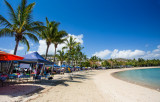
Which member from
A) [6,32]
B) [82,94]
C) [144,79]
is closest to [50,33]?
[6,32]

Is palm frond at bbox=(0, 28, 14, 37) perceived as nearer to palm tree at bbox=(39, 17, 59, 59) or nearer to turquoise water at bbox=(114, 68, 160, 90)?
palm tree at bbox=(39, 17, 59, 59)

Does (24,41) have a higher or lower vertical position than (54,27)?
lower

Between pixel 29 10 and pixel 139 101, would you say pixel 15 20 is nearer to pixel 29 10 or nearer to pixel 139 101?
pixel 29 10

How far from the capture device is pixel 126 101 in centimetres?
539

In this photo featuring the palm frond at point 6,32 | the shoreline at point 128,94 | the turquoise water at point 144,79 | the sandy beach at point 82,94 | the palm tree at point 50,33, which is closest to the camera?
the sandy beach at point 82,94

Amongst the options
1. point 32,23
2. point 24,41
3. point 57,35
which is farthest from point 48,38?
point 32,23

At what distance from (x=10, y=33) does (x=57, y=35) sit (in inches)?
265

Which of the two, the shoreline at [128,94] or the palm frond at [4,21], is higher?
the palm frond at [4,21]

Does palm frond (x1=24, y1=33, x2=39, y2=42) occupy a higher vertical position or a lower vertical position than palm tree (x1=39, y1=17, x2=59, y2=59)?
lower

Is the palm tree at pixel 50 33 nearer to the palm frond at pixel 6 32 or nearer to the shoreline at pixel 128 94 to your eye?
the palm frond at pixel 6 32

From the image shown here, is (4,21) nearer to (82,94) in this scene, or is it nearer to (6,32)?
(6,32)

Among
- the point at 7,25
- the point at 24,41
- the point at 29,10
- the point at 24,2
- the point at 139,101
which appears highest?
the point at 24,2

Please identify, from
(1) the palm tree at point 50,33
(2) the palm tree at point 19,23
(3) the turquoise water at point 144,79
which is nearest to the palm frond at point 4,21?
(2) the palm tree at point 19,23

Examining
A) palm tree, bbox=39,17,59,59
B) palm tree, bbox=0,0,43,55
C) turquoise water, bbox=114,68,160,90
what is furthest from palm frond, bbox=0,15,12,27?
turquoise water, bbox=114,68,160,90
